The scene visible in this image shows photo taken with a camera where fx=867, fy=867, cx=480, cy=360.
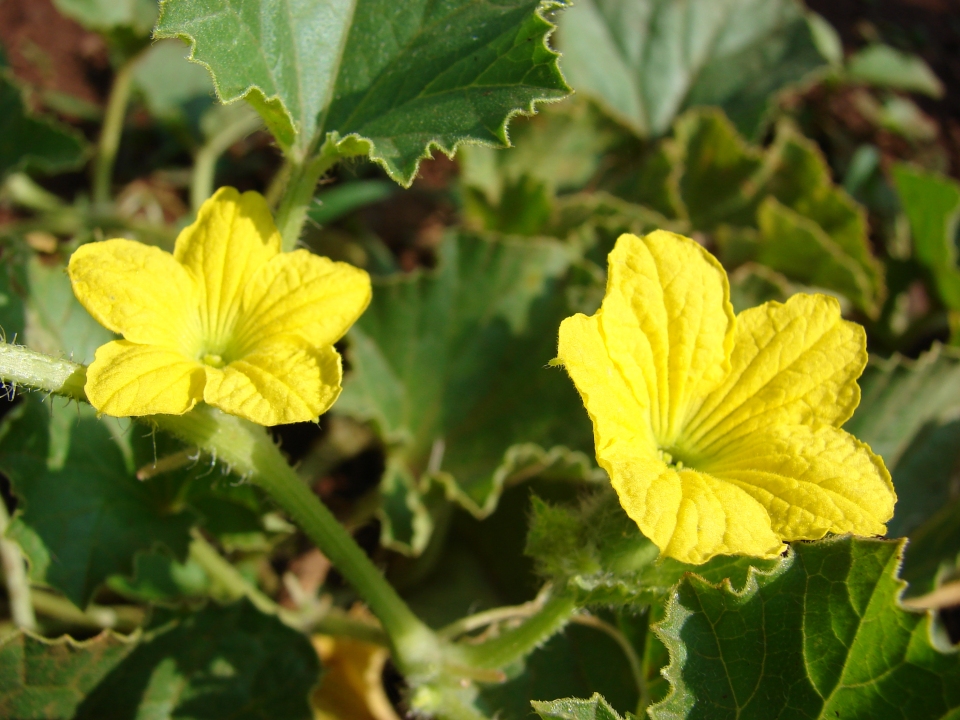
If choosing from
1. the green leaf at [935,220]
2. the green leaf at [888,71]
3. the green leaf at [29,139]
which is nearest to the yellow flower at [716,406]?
the green leaf at [935,220]

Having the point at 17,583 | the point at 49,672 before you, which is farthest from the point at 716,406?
the point at 17,583

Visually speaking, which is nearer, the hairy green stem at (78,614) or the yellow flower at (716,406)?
the yellow flower at (716,406)

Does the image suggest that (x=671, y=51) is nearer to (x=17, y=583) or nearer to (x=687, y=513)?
(x=687, y=513)

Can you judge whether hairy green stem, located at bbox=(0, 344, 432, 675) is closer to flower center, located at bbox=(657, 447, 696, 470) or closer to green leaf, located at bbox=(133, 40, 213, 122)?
flower center, located at bbox=(657, 447, 696, 470)

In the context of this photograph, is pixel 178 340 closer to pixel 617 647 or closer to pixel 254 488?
pixel 254 488

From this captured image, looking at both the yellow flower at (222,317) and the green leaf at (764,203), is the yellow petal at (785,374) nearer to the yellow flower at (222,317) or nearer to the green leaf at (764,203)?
the yellow flower at (222,317)

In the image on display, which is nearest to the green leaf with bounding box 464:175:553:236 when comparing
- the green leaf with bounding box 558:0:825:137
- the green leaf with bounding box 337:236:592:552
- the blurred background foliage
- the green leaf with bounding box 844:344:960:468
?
the blurred background foliage
